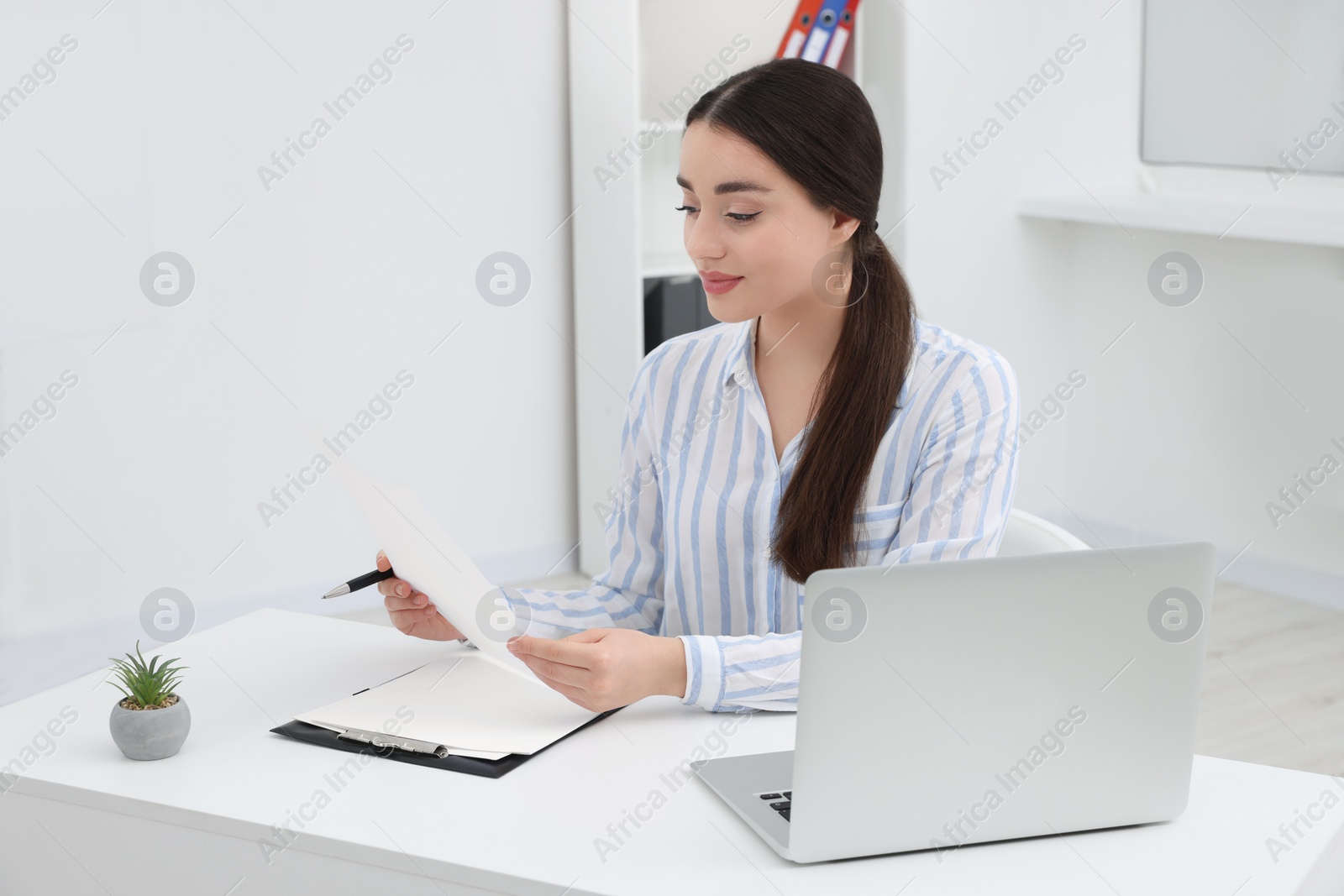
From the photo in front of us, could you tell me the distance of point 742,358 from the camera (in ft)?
5.32

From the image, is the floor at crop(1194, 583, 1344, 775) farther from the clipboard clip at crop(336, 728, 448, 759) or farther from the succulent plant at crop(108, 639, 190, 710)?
the succulent plant at crop(108, 639, 190, 710)

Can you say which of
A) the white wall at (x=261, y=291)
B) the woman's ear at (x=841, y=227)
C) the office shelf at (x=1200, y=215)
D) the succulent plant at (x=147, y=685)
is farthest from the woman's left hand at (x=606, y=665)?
the office shelf at (x=1200, y=215)

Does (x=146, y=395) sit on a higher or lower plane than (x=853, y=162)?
lower

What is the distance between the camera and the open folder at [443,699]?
1211 millimetres

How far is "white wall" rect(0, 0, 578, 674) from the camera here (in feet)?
9.54

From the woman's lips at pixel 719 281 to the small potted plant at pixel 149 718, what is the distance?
69 cm

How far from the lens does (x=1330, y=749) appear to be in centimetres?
260

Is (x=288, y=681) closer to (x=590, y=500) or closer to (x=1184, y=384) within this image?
(x=590, y=500)

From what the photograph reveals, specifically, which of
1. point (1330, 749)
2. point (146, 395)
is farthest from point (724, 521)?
point (146, 395)

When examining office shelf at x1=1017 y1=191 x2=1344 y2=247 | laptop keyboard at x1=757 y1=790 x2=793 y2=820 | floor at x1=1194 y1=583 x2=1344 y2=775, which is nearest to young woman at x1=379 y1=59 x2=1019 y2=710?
laptop keyboard at x1=757 y1=790 x2=793 y2=820

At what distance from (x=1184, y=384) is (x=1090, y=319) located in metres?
0.40

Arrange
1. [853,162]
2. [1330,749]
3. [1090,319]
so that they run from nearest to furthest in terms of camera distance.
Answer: [853,162] → [1330,749] → [1090,319]

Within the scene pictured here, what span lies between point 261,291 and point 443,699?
208cm

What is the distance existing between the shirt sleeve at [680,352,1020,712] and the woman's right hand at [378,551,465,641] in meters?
0.30
